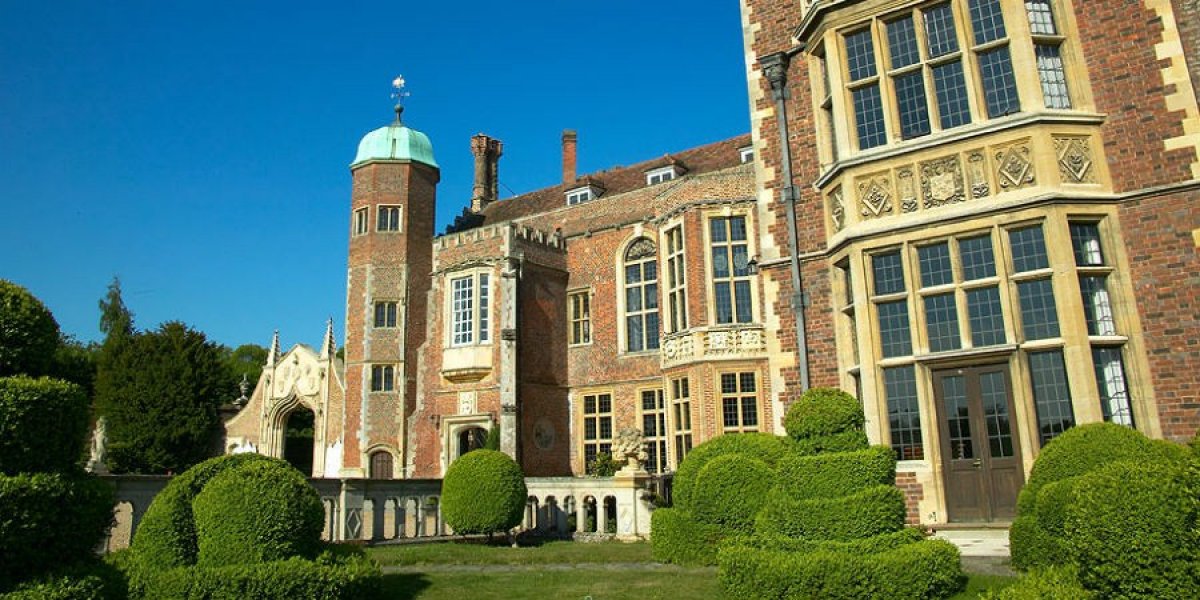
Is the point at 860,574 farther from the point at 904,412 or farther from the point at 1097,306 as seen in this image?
the point at 1097,306

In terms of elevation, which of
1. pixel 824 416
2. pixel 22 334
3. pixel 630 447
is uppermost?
pixel 22 334

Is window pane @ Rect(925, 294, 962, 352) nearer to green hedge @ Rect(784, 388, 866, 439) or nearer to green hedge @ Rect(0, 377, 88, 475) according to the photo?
green hedge @ Rect(784, 388, 866, 439)

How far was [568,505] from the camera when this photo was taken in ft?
60.1

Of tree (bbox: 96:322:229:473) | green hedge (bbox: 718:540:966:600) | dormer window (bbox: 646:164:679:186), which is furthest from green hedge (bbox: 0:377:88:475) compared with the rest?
tree (bbox: 96:322:229:473)

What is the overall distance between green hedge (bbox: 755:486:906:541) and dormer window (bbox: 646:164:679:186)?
20.9m

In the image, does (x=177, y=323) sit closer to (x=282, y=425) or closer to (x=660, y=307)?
(x=282, y=425)

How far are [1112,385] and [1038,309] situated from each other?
1.40 metres

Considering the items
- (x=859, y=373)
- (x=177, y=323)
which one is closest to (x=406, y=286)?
(x=177, y=323)

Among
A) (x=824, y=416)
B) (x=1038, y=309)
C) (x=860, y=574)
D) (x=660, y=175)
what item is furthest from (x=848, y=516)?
(x=660, y=175)

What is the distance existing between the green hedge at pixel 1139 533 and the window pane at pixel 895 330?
6871 millimetres

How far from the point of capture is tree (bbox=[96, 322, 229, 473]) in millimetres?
34469

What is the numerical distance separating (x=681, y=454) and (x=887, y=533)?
1432cm

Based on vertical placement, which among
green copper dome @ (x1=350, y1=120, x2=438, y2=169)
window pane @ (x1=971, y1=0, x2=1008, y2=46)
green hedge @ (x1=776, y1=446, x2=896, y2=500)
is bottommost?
green hedge @ (x1=776, y1=446, x2=896, y2=500)

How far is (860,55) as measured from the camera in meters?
A: 13.7
